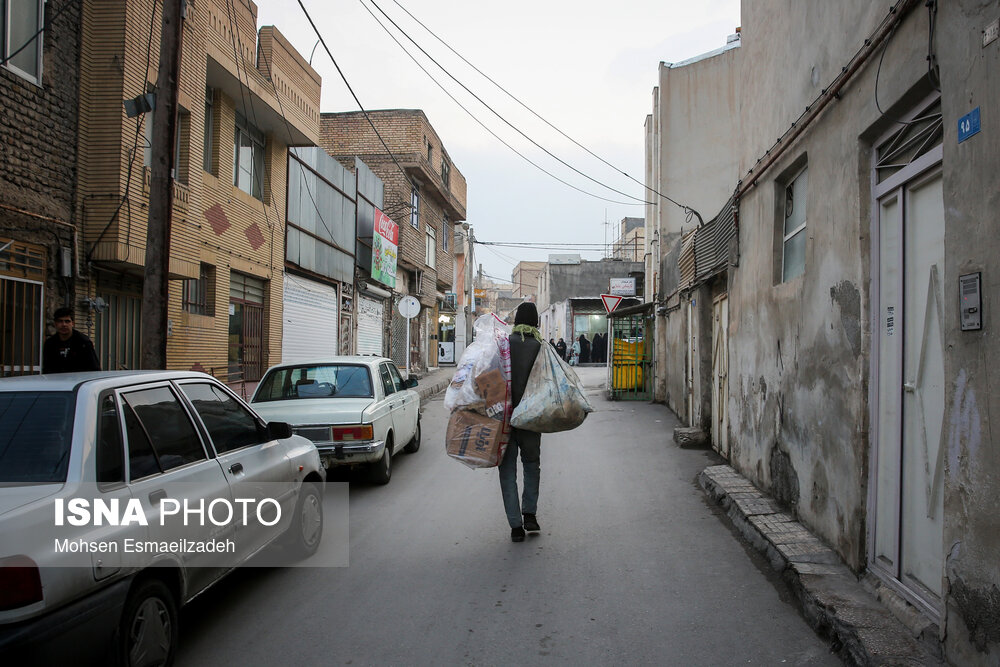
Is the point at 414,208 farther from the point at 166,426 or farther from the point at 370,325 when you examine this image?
the point at 166,426

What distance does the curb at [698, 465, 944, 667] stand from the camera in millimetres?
3354

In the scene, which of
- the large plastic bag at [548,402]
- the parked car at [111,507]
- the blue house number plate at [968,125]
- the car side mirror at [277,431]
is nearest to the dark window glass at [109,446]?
the parked car at [111,507]

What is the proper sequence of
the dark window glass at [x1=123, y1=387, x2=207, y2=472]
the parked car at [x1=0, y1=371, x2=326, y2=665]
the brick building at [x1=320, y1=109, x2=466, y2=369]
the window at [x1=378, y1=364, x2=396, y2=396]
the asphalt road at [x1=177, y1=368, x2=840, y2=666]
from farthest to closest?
the brick building at [x1=320, y1=109, x2=466, y2=369], the window at [x1=378, y1=364, x2=396, y2=396], the asphalt road at [x1=177, y1=368, x2=840, y2=666], the dark window glass at [x1=123, y1=387, x2=207, y2=472], the parked car at [x1=0, y1=371, x2=326, y2=665]

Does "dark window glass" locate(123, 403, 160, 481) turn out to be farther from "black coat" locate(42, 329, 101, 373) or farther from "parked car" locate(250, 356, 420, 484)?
"parked car" locate(250, 356, 420, 484)

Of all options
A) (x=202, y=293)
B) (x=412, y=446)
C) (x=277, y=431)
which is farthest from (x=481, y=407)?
(x=202, y=293)

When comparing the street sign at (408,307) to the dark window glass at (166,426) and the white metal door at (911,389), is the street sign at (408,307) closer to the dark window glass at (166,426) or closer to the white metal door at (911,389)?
the dark window glass at (166,426)

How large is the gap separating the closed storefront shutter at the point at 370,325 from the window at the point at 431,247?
19.5 feet

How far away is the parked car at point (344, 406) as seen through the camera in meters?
7.39

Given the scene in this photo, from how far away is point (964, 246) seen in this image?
3.15 metres

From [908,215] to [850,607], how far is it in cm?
229

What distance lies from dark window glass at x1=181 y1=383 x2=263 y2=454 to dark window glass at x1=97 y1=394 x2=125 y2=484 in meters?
0.78

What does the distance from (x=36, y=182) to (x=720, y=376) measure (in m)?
9.26

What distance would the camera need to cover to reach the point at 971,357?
10.1 ft

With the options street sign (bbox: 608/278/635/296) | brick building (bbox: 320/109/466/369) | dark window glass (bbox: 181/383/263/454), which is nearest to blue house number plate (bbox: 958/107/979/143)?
dark window glass (bbox: 181/383/263/454)
